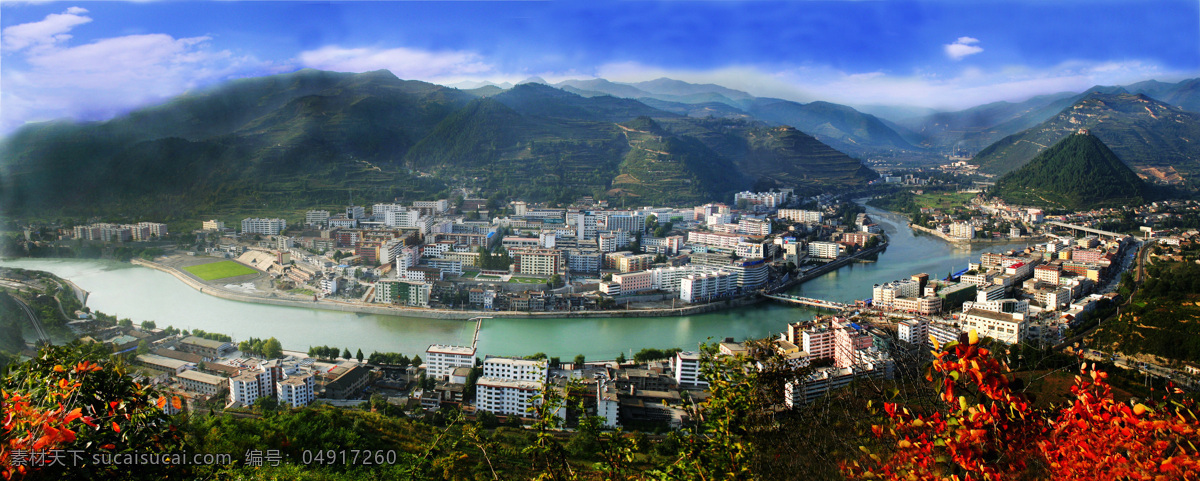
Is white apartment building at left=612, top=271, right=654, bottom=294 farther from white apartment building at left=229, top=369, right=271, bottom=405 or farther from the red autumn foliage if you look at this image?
the red autumn foliage

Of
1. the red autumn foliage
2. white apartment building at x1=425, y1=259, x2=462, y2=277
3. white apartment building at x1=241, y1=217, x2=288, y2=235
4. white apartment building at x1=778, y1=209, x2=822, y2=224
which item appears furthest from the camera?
white apartment building at x1=778, y1=209, x2=822, y2=224

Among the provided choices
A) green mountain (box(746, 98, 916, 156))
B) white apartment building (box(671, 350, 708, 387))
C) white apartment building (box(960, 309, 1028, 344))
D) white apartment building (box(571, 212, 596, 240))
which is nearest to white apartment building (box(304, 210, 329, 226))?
white apartment building (box(571, 212, 596, 240))

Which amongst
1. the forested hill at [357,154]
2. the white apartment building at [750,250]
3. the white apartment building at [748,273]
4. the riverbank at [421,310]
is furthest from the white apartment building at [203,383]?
the white apartment building at [750,250]

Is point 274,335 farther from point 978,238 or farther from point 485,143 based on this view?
point 978,238

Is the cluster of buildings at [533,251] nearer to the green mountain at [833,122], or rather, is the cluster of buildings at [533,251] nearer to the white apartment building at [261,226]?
the white apartment building at [261,226]

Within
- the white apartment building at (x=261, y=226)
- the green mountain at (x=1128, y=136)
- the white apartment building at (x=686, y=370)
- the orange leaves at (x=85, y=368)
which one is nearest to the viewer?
the orange leaves at (x=85, y=368)

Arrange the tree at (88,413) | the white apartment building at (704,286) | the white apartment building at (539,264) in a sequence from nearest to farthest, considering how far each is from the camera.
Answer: the tree at (88,413) → the white apartment building at (704,286) → the white apartment building at (539,264)
